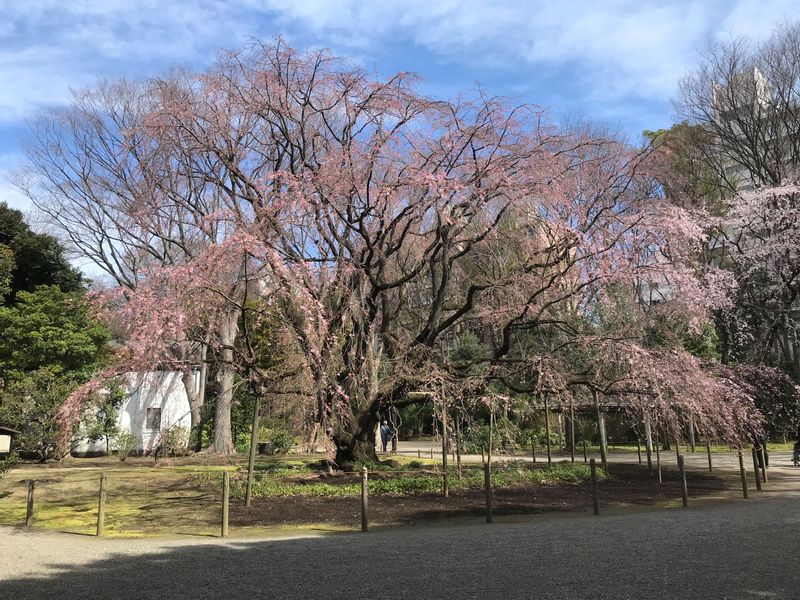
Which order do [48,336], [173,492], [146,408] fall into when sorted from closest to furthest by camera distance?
[173,492] < [48,336] < [146,408]

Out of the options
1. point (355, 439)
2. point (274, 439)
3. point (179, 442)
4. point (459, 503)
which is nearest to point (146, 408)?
point (179, 442)

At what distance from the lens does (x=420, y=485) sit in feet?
43.4

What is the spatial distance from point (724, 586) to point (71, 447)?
2221 cm

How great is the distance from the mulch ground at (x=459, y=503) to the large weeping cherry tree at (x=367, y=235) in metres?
1.82

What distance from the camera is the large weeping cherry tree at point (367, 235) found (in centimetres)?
1180

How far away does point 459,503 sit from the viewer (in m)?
11.6

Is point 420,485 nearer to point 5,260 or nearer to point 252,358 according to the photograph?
point 252,358

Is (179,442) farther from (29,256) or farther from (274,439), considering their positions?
(29,256)

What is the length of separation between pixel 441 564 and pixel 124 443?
19.9m

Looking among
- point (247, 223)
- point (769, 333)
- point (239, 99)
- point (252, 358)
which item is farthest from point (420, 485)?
point (769, 333)

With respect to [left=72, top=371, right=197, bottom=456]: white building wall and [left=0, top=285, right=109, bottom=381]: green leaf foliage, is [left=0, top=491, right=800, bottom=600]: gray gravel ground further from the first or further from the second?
[left=72, top=371, right=197, bottom=456]: white building wall

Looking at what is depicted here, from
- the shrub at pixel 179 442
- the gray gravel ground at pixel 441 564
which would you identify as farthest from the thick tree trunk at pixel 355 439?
the shrub at pixel 179 442

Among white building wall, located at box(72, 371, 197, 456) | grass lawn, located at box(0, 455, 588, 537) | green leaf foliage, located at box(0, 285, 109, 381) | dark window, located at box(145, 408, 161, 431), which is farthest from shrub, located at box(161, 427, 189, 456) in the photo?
green leaf foliage, located at box(0, 285, 109, 381)

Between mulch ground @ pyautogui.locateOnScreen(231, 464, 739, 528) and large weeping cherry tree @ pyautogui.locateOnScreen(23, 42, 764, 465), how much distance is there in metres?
1.82
